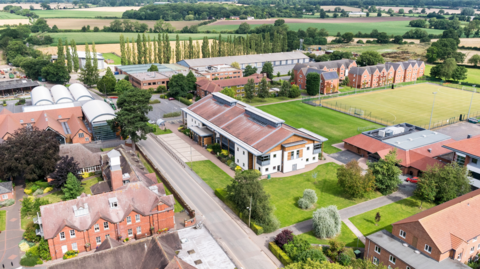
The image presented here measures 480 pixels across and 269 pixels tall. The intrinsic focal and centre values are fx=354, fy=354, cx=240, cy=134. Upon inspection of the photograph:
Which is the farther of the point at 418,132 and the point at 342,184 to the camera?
the point at 418,132

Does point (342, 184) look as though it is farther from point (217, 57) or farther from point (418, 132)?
→ point (217, 57)

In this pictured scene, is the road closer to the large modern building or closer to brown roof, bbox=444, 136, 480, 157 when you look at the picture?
brown roof, bbox=444, 136, 480, 157

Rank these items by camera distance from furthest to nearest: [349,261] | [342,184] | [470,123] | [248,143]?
[470,123]
[248,143]
[342,184]
[349,261]

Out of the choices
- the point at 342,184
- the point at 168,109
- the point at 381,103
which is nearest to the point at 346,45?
the point at 381,103

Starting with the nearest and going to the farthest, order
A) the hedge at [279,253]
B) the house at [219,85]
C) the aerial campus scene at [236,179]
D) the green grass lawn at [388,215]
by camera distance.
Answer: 1. the aerial campus scene at [236,179]
2. the hedge at [279,253]
3. the green grass lawn at [388,215]
4. the house at [219,85]

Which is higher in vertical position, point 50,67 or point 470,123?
point 50,67

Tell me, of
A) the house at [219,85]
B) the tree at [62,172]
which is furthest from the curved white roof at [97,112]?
the house at [219,85]

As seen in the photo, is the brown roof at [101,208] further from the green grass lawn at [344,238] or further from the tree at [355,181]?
the tree at [355,181]
